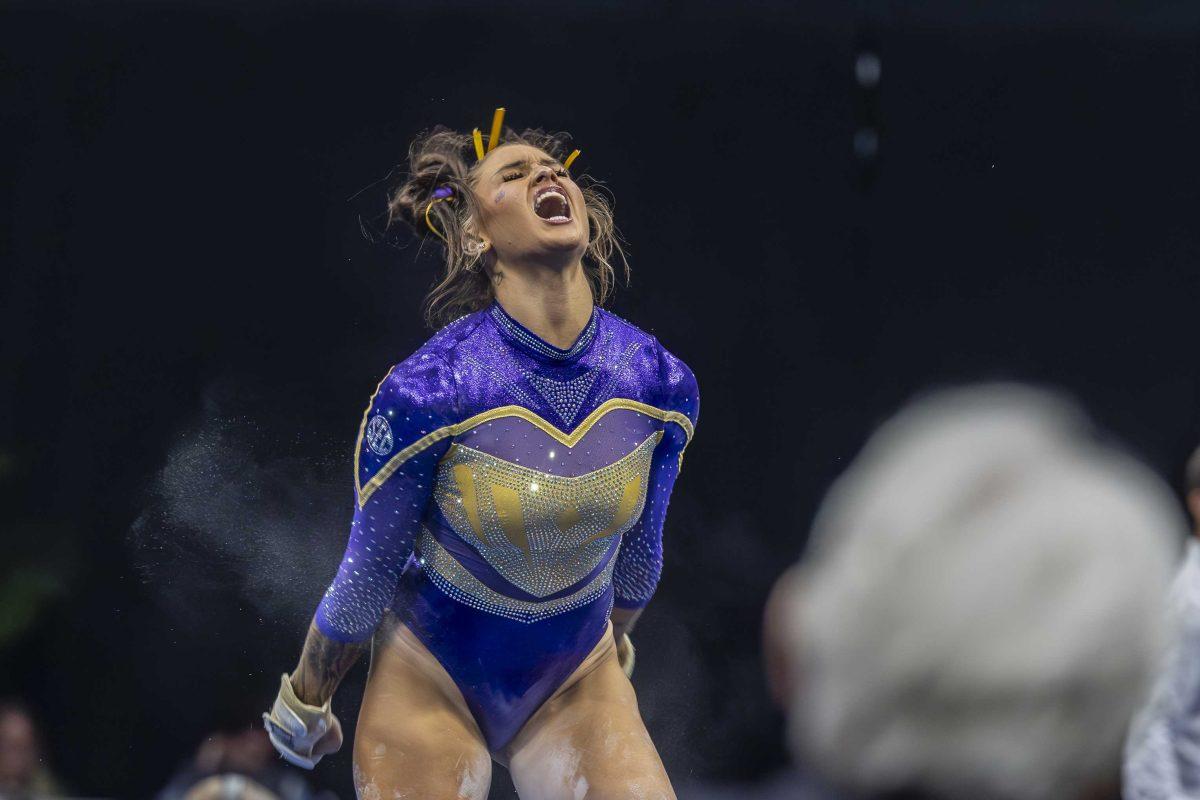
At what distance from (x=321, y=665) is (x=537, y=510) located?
21.3 inches

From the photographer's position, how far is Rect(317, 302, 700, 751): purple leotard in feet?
9.07

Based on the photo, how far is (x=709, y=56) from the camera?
172 inches

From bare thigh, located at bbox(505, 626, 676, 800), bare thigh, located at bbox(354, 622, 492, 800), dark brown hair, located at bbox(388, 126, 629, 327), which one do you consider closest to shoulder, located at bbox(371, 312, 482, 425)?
dark brown hair, located at bbox(388, 126, 629, 327)

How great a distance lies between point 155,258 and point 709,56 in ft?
5.35

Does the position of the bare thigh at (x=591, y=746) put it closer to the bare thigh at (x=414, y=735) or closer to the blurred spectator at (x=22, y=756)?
the bare thigh at (x=414, y=735)

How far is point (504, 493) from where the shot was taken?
9.08 feet

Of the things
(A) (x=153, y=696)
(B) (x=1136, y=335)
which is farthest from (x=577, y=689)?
(B) (x=1136, y=335)

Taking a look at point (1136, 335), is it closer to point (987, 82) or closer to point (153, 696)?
point (987, 82)

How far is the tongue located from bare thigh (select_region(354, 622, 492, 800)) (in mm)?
815

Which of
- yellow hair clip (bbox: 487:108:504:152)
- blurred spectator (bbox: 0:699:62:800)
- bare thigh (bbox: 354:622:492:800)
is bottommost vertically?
blurred spectator (bbox: 0:699:62:800)

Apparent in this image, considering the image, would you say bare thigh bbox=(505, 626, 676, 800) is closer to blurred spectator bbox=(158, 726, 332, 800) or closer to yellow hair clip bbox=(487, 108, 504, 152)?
yellow hair clip bbox=(487, 108, 504, 152)

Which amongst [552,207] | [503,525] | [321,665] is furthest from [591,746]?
[552,207]

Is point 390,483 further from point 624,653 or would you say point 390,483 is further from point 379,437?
point 624,653

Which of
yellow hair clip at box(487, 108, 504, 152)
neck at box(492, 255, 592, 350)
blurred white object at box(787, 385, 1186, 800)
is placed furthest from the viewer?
yellow hair clip at box(487, 108, 504, 152)
